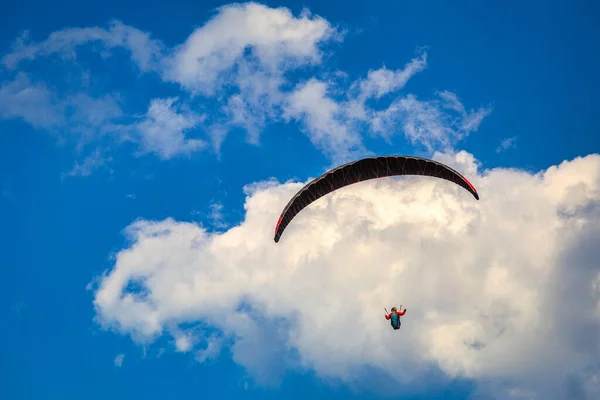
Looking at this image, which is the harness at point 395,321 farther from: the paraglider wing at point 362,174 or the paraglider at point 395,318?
the paraglider wing at point 362,174

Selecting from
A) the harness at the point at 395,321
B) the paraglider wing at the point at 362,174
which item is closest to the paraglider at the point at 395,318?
the harness at the point at 395,321

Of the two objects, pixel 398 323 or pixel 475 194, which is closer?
pixel 475 194

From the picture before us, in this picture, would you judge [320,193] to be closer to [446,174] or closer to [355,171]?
[355,171]

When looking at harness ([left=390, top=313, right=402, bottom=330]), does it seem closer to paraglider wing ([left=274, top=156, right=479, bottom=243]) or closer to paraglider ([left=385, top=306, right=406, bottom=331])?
paraglider ([left=385, top=306, right=406, bottom=331])

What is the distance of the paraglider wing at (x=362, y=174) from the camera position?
55.6 meters

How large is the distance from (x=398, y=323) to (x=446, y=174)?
1350 centimetres

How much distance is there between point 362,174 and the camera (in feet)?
190

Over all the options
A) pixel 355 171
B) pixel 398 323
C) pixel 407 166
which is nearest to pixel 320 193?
pixel 355 171

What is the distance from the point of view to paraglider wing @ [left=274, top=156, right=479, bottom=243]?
55.6 meters

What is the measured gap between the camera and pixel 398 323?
190ft

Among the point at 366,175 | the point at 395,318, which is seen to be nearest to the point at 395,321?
the point at 395,318

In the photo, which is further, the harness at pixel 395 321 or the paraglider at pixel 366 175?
the harness at pixel 395 321

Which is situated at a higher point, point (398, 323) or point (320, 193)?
point (320, 193)

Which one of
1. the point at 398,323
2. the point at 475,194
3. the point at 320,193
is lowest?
the point at 398,323
